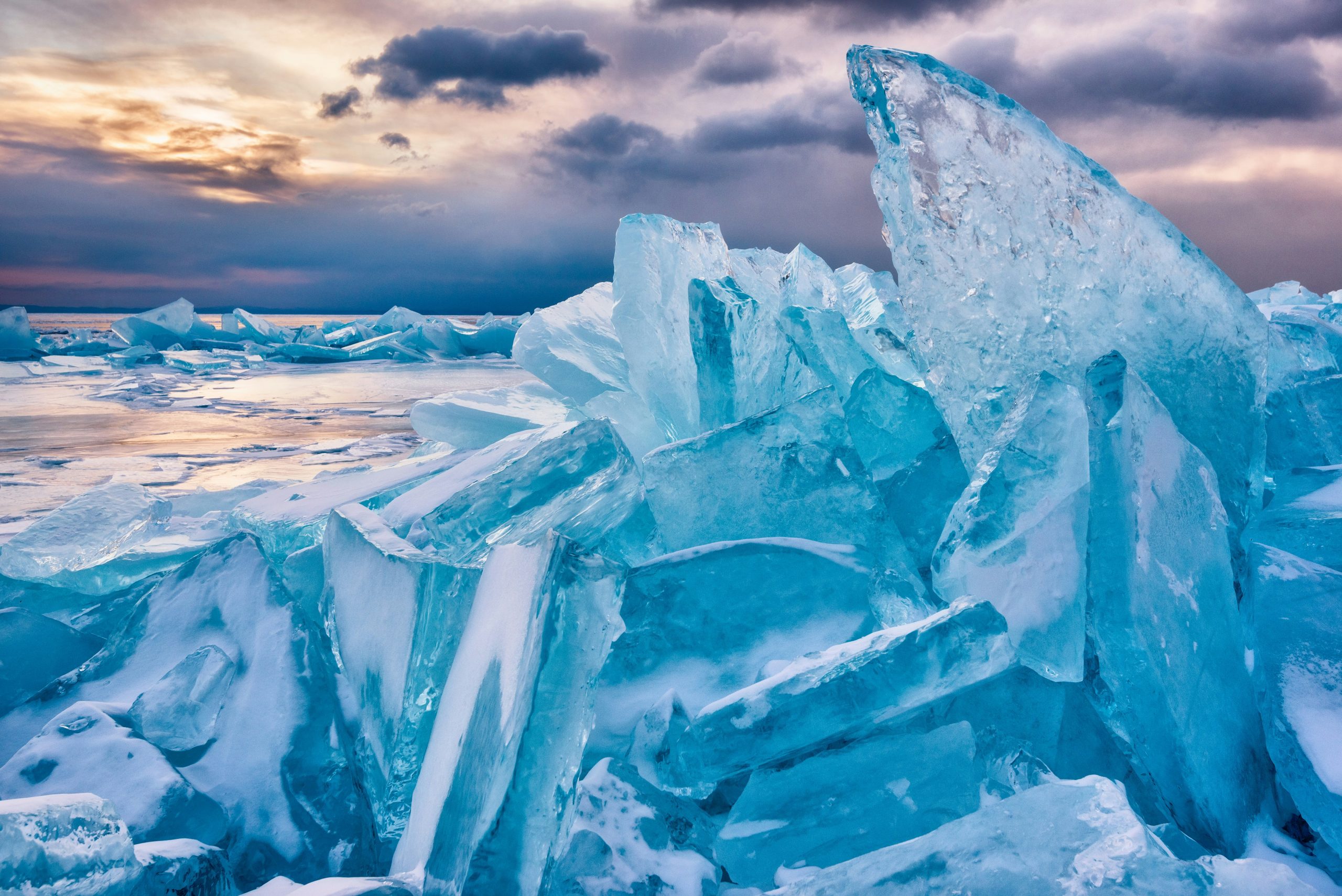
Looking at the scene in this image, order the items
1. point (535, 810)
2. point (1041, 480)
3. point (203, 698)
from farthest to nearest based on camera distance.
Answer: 1. point (203, 698)
2. point (1041, 480)
3. point (535, 810)

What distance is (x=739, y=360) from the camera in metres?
1.61

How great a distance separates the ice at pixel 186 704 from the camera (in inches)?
40.8

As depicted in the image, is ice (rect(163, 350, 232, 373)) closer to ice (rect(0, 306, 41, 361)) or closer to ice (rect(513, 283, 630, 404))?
ice (rect(0, 306, 41, 361))

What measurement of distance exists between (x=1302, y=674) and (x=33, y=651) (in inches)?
74.4

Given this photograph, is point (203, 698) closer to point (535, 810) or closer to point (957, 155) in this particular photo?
point (535, 810)

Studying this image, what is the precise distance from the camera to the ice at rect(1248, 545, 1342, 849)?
2.58ft

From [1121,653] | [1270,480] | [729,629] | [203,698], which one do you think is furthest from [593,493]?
[1270,480]

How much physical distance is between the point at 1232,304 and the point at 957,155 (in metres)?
0.52

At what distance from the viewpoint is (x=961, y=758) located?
2.91 feet

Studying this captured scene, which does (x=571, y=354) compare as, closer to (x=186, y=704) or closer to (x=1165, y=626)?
(x=186, y=704)

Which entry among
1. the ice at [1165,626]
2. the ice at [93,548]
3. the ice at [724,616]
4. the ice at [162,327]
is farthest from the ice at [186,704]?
the ice at [162,327]

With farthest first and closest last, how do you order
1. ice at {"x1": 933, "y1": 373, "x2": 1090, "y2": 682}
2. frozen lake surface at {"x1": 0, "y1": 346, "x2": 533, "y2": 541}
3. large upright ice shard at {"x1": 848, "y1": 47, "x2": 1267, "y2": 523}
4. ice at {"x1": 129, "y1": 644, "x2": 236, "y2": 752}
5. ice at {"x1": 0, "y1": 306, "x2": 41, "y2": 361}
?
ice at {"x1": 0, "y1": 306, "x2": 41, "y2": 361}
frozen lake surface at {"x1": 0, "y1": 346, "x2": 533, "y2": 541}
large upright ice shard at {"x1": 848, "y1": 47, "x2": 1267, "y2": 523}
ice at {"x1": 129, "y1": 644, "x2": 236, "y2": 752}
ice at {"x1": 933, "y1": 373, "x2": 1090, "y2": 682}

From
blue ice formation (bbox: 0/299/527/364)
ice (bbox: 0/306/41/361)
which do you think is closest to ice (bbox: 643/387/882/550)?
blue ice formation (bbox: 0/299/527/364)

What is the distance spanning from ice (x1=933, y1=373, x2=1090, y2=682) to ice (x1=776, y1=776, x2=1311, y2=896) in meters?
0.25
